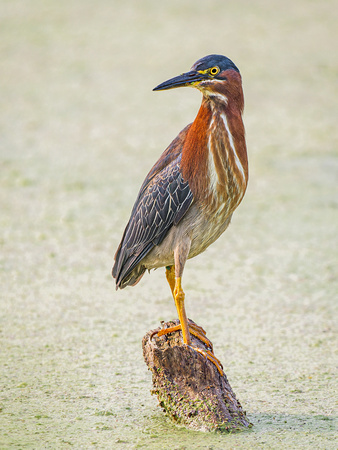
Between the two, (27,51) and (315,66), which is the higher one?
(27,51)

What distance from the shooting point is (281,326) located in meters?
4.32

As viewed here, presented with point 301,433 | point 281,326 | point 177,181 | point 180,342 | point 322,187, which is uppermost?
point 322,187

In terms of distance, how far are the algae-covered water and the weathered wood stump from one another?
2.8 inches

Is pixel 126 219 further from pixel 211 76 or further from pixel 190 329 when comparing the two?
pixel 211 76

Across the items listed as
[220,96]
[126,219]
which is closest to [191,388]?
[220,96]

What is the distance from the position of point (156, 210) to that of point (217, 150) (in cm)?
41

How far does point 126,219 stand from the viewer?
6.08 meters

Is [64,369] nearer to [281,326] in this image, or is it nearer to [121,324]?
[121,324]

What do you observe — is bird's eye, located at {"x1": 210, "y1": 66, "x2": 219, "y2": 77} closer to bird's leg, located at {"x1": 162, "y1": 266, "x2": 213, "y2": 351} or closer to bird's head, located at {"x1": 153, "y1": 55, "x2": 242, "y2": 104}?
bird's head, located at {"x1": 153, "y1": 55, "x2": 242, "y2": 104}

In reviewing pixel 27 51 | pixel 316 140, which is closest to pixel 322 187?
pixel 316 140

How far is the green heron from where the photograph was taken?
9.71 feet

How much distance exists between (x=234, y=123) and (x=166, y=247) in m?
0.63

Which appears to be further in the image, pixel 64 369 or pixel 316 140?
pixel 316 140

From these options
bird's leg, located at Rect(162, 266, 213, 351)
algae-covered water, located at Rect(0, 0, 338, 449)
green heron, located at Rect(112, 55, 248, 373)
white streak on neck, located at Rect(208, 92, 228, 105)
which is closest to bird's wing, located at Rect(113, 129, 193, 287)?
green heron, located at Rect(112, 55, 248, 373)
